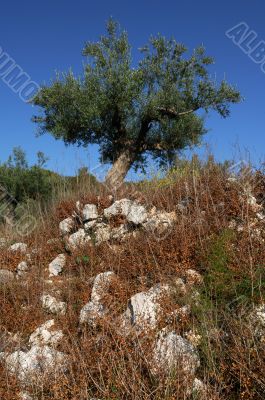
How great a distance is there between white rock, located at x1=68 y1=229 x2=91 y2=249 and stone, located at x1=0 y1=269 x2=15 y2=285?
1.31 m

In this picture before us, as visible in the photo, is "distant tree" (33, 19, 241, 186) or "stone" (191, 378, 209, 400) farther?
"distant tree" (33, 19, 241, 186)

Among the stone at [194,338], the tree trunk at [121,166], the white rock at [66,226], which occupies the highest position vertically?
the tree trunk at [121,166]

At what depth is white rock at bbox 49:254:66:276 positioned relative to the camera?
856 cm

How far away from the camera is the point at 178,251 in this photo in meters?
7.02

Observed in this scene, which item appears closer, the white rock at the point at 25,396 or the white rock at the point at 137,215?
the white rock at the point at 25,396

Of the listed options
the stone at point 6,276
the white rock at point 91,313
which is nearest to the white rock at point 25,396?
the white rock at point 91,313

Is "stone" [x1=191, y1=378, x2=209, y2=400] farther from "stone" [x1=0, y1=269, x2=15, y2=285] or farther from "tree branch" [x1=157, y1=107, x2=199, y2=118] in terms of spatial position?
"tree branch" [x1=157, y1=107, x2=199, y2=118]

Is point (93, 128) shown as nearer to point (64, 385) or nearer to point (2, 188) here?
point (2, 188)

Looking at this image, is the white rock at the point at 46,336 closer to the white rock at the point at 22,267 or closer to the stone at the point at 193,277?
the stone at the point at 193,277

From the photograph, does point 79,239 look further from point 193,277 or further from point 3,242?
point 193,277

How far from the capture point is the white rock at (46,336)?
19.3 feet

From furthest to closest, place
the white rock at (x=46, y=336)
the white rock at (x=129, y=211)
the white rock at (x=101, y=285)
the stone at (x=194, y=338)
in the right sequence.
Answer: the white rock at (x=129, y=211)
the white rock at (x=101, y=285)
the white rock at (x=46, y=336)
the stone at (x=194, y=338)

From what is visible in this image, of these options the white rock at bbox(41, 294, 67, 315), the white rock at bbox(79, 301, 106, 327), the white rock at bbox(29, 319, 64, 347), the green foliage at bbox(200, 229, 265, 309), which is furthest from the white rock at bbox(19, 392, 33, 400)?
the green foliage at bbox(200, 229, 265, 309)

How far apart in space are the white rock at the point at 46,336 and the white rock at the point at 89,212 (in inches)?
133
